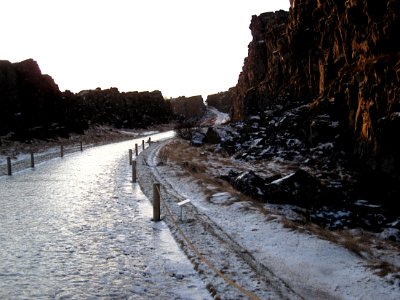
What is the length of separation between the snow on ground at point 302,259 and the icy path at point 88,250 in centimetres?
161

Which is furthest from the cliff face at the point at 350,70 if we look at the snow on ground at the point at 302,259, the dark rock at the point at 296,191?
the snow on ground at the point at 302,259

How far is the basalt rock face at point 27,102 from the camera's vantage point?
38.5 m

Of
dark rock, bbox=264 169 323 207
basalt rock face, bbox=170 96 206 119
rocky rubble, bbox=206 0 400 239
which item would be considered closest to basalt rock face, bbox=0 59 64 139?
rocky rubble, bbox=206 0 400 239

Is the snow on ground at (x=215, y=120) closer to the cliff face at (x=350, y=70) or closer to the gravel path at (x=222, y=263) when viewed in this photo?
the cliff face at (x=350, y=70)

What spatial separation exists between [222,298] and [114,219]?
5.42 meters

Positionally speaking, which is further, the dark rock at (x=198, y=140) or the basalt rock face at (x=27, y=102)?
the dark rock at (x=198, y=140)

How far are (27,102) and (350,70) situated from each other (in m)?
35.9

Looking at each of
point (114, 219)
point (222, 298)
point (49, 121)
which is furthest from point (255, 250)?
point (49, 121)

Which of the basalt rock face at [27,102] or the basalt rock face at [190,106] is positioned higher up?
the basalt rock face at [190,106]

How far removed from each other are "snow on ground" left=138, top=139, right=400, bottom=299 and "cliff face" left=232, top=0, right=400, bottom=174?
407 inches

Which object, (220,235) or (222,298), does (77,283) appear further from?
(220,235)

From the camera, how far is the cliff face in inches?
730

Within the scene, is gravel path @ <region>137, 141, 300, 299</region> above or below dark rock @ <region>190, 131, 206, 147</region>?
below

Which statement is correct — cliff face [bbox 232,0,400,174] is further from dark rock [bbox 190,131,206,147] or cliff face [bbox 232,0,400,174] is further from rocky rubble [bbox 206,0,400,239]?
dark rock [bbox 190,131,206,147]
